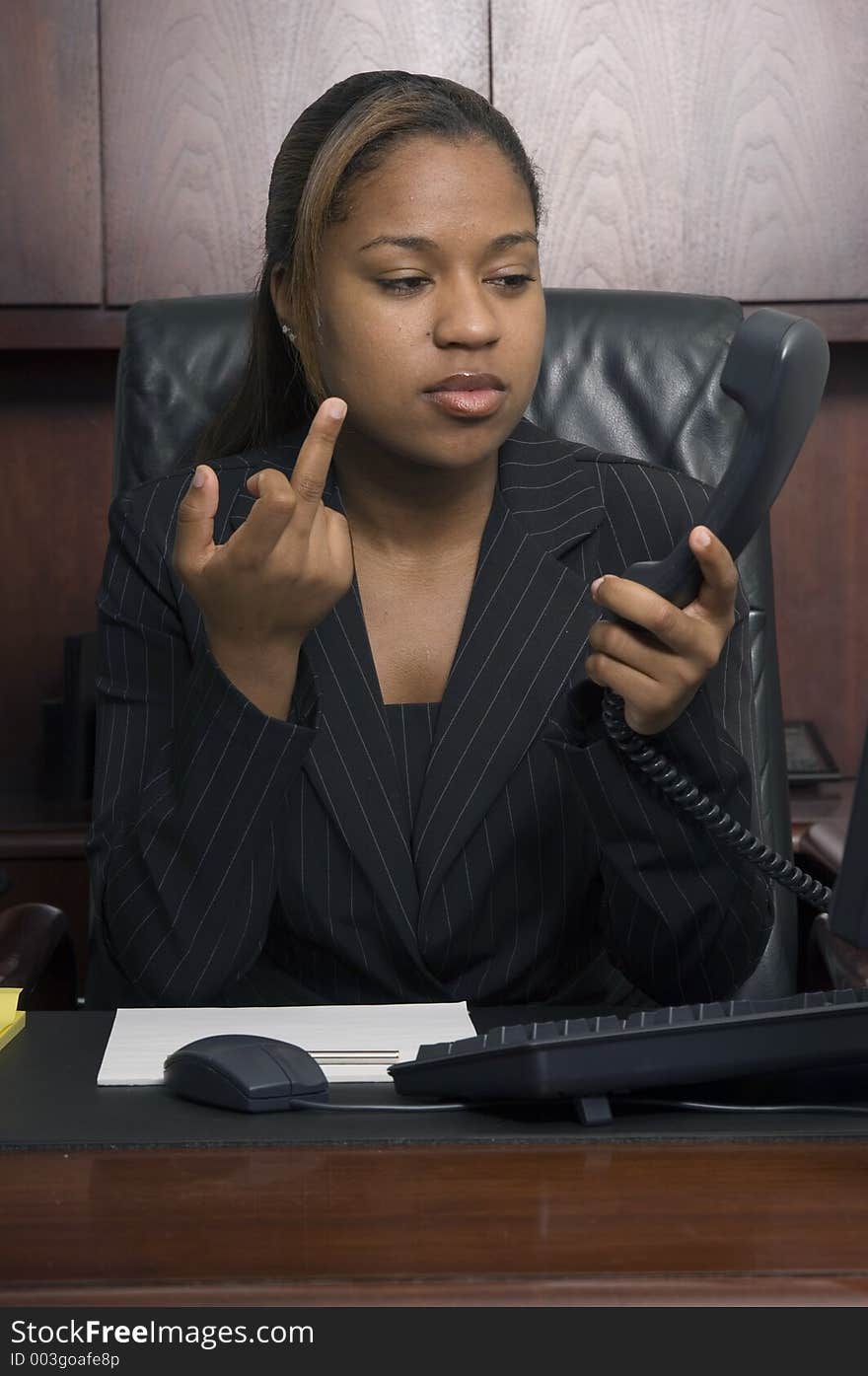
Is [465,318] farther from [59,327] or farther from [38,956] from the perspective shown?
[59,327]

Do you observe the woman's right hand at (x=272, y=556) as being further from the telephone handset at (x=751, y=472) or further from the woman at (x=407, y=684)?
the telephone handset at (x=751, y=472)

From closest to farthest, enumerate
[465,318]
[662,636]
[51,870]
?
[662,636]
[465,318]
[51,870]

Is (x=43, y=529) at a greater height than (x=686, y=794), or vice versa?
(x=686, y=794)

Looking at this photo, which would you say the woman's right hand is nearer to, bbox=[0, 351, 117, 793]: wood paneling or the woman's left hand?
the woman's left hand

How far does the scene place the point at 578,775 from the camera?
3.18ft

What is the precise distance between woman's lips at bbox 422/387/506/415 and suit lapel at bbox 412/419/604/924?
0.17m

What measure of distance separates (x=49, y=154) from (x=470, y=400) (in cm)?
113

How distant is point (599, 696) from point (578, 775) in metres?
0.05

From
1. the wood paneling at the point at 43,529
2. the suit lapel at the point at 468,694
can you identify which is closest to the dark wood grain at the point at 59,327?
the wood paneling at the point at 43,529

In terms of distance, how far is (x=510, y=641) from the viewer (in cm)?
122

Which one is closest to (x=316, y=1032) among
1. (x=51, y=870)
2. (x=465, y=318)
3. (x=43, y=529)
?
(x=465, y=318)

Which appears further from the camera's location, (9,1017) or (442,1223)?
(9,1017)

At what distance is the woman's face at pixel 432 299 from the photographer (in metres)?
1.12
